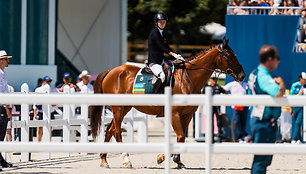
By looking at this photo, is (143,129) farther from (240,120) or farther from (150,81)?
(150,81)

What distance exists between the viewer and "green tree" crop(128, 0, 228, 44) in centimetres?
3497

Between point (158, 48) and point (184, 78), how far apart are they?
72 cm

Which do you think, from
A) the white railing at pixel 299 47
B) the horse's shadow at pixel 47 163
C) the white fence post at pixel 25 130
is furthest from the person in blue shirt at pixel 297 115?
the white fence post at pixel 25 130

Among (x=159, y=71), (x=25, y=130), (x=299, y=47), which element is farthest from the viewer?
(x=299, y=47)

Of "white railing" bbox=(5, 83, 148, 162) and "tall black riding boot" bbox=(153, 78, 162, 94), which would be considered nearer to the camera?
"tall black riding boot" bbox=(153, 78, 162, 94)

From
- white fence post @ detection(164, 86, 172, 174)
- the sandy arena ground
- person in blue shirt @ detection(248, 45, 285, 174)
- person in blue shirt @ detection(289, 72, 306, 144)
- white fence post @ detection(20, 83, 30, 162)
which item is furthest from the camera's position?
person in blue shirt @ detection(289, 72, 306, 144)

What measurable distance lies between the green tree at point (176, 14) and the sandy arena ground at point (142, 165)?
68.5ft

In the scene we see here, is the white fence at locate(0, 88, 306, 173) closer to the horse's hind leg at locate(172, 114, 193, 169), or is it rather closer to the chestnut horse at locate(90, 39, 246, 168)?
the horse's hind leg at locate(172, 114, 193, 169)

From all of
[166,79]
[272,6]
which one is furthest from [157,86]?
[272,6]

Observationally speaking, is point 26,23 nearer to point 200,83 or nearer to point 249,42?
point 249,42

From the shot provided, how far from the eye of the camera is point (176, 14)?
37031 millimetres

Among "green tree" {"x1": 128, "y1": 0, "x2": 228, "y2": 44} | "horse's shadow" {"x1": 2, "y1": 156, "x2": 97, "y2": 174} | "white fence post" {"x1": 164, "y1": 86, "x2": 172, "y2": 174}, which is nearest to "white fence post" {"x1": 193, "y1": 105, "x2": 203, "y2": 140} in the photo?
"horse's shadow" {"x1": 2, "y1": 156, "x2": 97, "y2": 174}

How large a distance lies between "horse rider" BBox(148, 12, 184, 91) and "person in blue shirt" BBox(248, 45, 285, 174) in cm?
425

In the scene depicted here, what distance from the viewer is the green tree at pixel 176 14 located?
35.0 metres
